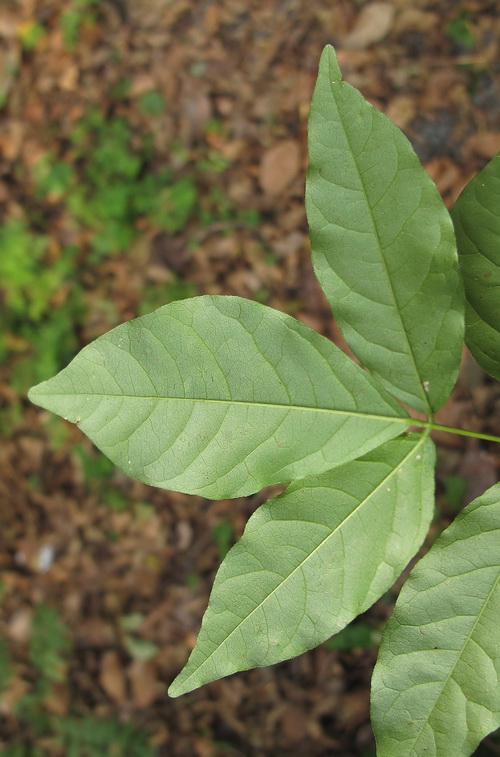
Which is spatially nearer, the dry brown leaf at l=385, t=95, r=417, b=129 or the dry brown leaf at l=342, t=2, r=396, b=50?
the dry brown leaf at l=385, t=95, r=417, b=129

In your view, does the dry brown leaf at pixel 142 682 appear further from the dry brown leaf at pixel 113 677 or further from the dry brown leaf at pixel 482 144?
the dry brown leaf at pixel 482 144

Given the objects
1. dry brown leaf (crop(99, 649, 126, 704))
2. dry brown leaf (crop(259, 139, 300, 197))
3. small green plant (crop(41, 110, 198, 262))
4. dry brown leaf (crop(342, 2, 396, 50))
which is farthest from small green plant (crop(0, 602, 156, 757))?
dry brown leaf (crop(342, 2, 396, 50))

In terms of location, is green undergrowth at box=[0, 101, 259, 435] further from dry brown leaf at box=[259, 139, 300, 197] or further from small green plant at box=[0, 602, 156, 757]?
small green plant at box=[0, 602, 156, 757]

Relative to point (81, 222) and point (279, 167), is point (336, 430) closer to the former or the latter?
point (279, 167)

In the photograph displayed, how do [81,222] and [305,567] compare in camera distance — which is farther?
[81,222]

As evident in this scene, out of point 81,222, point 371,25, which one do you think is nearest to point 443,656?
point 371,25
